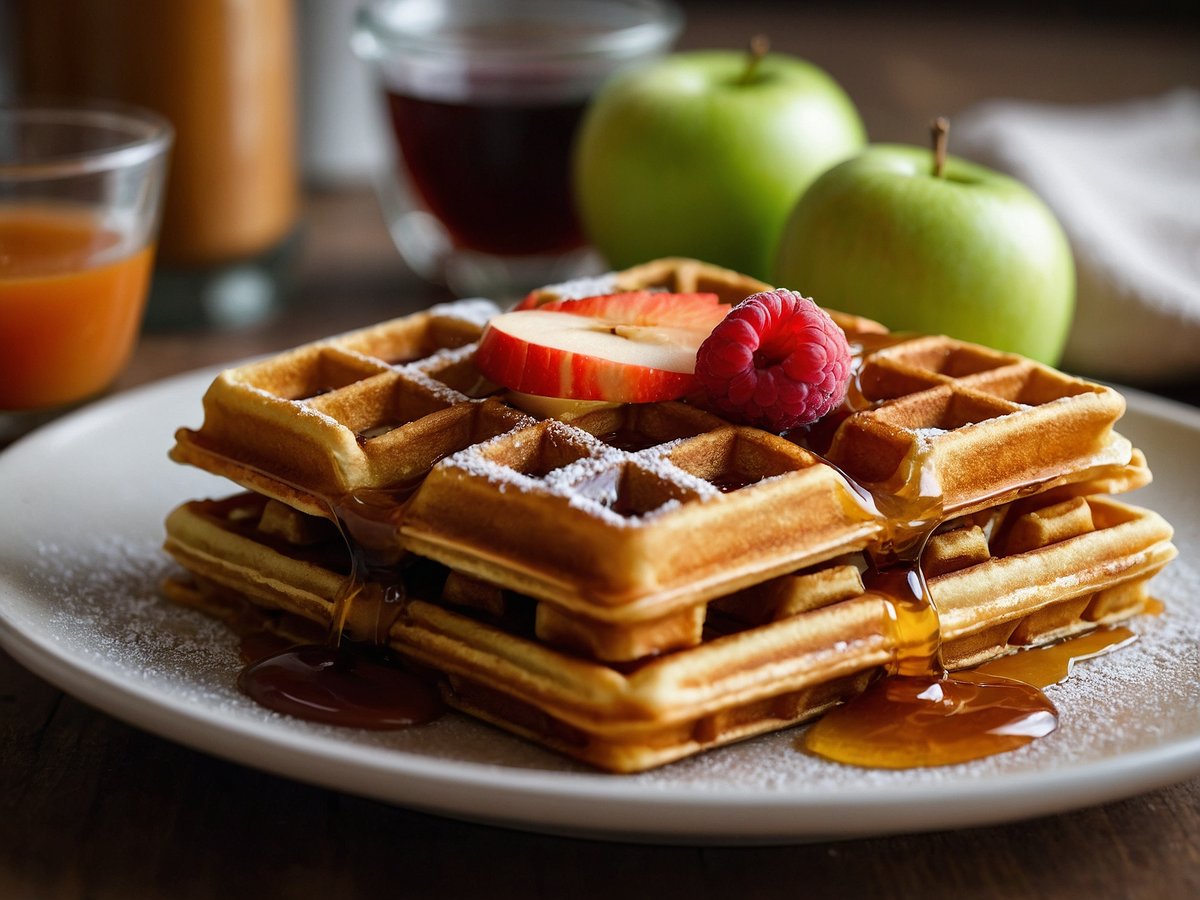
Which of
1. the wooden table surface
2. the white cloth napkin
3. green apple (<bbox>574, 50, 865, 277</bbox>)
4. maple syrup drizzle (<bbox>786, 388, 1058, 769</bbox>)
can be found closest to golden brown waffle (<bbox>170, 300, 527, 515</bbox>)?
the wooden table surface

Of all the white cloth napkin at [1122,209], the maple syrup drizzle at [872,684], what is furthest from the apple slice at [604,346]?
the white cloth napkin at [1122,209]

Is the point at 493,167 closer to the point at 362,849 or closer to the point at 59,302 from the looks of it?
the point at 59,302

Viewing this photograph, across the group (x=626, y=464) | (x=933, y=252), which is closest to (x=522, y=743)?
(x=626, y=464)

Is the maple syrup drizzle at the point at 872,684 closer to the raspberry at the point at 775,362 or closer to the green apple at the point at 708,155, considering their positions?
the raspberry at the point at 775,362

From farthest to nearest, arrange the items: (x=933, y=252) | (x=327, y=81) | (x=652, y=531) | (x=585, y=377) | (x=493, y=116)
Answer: (x=327, y=81) < (x=493, y=116) < (x=933, y=252) < (x=585, y=377) < (x=652, y=531)

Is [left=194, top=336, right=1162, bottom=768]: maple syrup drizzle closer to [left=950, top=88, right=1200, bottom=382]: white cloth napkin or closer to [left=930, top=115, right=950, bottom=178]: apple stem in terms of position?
[left=930, top=115, right=950, bottom=178]: apple stem

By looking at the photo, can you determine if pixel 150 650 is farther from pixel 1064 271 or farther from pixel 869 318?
pixel 1064 271
